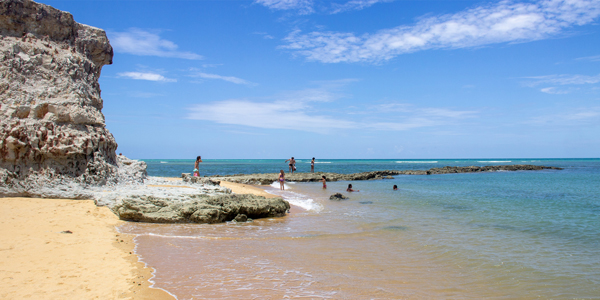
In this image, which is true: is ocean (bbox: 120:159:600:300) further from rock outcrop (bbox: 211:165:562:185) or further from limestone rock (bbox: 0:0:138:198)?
rock outcrop (bbox: 211:165:562:185)

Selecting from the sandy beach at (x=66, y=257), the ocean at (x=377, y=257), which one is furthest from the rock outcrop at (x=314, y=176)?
the sandy beach at (x=66, y=257)

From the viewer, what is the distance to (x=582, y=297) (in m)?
5.22

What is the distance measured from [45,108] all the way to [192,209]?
225 inches

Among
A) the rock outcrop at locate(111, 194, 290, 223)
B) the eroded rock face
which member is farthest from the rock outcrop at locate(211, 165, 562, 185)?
the rock outcrop at locate(111, 194, 290, 223)

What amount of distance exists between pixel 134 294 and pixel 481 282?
211 inches

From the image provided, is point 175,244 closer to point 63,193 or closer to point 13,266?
point 13,266

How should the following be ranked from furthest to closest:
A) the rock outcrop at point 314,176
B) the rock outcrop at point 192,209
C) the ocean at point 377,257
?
the rock outcrop at point 314,176 < the rock outcrop at point 192,209 < the ocean at point 377,257

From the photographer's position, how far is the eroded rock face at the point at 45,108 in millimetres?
9977

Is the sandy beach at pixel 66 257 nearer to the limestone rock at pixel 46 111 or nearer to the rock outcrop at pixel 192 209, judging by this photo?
the rock outcrop at pixel 192 209

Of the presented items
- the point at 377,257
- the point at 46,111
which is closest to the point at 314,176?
the point at 46,111

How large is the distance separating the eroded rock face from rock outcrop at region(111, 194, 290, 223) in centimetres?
254

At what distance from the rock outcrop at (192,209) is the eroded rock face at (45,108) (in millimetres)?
2545

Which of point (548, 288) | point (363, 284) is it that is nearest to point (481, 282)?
point (548, 288)

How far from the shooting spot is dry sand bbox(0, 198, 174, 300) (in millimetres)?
4418
